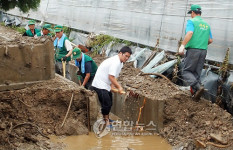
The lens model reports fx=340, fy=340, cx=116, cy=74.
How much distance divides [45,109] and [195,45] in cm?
325

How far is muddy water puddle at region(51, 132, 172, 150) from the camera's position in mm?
6148

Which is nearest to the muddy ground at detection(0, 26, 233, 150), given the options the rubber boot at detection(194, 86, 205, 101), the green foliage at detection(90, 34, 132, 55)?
the rubber boot at detection(194, 86, 205, 101)

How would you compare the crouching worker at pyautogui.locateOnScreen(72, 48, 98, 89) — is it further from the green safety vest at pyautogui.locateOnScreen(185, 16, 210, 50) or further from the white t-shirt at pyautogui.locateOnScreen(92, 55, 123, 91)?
the green safety vest at pyautogui.locateOnScreen(185, 16, 210, 50)

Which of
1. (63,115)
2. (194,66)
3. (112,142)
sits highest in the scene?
(194,66)

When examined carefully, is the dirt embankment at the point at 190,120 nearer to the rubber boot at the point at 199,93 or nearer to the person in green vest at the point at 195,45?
the rubber boot at the point at 199,93

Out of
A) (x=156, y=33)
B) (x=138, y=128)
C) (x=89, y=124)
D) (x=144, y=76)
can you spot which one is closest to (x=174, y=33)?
(x=156, y=33)

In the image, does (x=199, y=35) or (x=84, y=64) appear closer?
(x=199, y=35)

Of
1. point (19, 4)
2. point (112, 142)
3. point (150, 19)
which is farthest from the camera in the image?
point (150, 19)

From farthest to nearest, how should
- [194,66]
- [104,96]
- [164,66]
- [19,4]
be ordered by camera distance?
[164,66]
[194,66]
[104,96]
[19,4]

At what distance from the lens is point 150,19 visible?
1007 centimetres

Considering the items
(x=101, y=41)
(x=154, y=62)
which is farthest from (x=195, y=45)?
(x=101, y=41)

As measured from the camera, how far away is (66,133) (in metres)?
6.40

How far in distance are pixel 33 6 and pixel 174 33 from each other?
429cm

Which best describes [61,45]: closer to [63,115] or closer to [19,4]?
[63,115]
